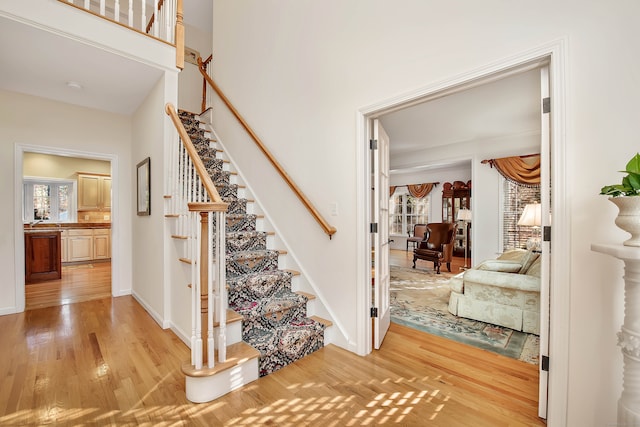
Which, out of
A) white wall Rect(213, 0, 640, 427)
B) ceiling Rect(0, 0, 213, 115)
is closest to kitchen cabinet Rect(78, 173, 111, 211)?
ceiling Rect(0, 0, 213, 115)

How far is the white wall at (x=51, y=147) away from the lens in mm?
3340

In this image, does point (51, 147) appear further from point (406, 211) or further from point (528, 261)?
point (406, 211)

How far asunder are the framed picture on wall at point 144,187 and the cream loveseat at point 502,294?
12.2ft

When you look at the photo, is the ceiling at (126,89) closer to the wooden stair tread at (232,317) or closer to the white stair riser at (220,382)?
the wooden stair tread at (232,317)

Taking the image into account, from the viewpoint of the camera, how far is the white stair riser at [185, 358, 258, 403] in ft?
5.86

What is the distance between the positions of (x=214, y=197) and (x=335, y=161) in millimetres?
1165

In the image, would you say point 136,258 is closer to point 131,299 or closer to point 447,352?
point 131,299

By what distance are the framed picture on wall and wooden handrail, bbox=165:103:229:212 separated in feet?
2.84

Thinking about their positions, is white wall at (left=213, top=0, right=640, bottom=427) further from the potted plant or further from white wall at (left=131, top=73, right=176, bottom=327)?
white wall at (left=131, top=73, right=176, bottom=327)

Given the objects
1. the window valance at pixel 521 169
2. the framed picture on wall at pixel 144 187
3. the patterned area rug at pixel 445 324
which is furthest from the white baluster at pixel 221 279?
the window valance at pixel 521 169

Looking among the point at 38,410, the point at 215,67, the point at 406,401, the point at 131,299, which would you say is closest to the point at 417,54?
the point at 406,401

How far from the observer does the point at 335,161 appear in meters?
2.61

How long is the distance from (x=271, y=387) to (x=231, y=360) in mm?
338

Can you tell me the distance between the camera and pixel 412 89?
82.8 inches
